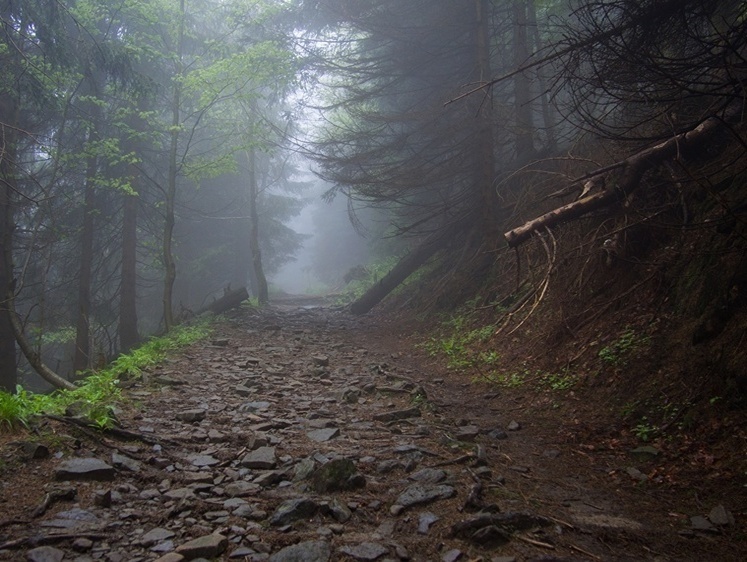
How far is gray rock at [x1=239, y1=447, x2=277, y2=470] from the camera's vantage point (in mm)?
4582

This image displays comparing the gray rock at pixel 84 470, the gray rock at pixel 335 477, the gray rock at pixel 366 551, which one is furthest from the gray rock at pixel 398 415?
the gray rock at pixel 84 470

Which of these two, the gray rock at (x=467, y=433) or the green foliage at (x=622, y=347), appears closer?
the gray rock at (x=467, y=433)

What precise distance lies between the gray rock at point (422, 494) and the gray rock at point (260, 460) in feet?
4.49

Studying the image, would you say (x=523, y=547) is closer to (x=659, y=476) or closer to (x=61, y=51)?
(x=659, y=476)

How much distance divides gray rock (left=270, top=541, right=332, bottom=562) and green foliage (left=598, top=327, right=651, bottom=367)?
432 cm

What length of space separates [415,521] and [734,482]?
2.54 m

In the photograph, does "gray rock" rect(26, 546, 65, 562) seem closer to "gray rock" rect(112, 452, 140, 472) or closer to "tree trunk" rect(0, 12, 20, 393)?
"gray rock" rect(112, 452, 140, 472)

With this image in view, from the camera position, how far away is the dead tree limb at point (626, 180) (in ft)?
21.8

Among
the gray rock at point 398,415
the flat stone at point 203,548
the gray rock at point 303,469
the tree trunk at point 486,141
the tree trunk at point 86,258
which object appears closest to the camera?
the flat stone at point 203,548

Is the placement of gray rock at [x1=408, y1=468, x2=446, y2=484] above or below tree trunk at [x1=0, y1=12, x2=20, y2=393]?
below

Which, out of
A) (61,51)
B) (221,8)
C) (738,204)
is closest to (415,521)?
(738,204)

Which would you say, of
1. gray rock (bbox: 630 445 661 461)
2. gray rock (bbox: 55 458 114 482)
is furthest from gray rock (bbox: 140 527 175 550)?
gray rock (bbox: 630 445 661 461)

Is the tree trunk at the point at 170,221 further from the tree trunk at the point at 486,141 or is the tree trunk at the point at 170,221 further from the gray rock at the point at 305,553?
the gray rock at the point at 305,553

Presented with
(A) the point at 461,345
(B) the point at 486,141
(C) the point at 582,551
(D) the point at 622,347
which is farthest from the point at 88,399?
(B) the point at 486,141
